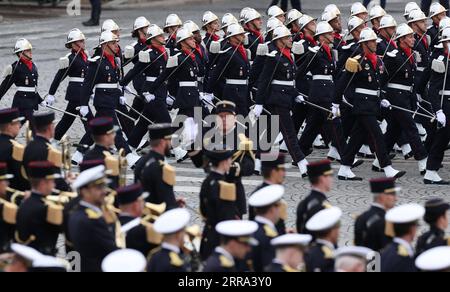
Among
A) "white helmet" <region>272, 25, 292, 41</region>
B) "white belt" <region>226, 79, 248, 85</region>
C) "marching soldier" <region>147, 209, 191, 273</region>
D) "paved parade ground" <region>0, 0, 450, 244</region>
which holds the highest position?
"white helmet" <region>272, 25, 292, 41</region>

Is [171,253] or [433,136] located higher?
[171,253]

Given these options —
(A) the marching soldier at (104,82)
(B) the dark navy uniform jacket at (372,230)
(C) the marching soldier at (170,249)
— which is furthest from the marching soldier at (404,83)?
(C) the marching soldier at (170,249)

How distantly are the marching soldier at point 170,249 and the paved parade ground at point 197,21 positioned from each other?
4.04 m

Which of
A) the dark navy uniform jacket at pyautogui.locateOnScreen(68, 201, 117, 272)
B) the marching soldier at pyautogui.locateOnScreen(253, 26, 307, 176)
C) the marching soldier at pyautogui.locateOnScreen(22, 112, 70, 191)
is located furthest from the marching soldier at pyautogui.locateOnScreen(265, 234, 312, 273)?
the marching soldier at pyautogui.locateOnScreen(253, 26, 307, 176)

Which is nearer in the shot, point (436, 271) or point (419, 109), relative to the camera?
point (436, 271)

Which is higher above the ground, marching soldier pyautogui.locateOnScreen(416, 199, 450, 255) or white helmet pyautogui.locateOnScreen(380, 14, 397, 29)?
white helmet pyautogui.locateOnScreen(380, 14, 397, 29)

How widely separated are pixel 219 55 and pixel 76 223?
8.14 meters

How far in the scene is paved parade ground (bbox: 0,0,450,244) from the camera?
15.8m

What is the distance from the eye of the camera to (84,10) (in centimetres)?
3375

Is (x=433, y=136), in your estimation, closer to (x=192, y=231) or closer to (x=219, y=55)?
(x=219, y=55)

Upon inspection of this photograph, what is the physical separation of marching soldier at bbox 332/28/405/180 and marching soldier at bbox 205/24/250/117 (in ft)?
5.49

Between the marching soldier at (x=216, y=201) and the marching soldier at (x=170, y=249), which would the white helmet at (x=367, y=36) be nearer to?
the marching soldier at (x=216, y=201)

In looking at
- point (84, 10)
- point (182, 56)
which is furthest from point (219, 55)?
point (84, 10)

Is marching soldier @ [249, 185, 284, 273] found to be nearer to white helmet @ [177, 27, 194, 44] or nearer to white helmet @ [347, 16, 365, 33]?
white helmet @ [177, 27, 194, 44]
